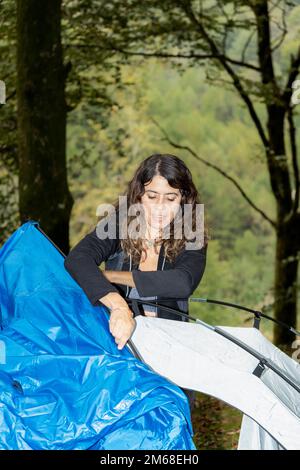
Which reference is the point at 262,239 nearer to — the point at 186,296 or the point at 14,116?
the point at 14,116

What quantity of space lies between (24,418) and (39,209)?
3375 mm

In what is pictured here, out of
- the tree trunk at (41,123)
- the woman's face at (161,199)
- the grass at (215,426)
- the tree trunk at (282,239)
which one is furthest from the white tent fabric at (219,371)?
the tree trunk at (282,239)

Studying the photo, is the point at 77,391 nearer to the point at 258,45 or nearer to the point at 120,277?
the point at 120,277

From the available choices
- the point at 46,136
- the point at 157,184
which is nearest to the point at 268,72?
the point at 46,136

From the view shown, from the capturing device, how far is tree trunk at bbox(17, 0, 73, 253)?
5.39 metres

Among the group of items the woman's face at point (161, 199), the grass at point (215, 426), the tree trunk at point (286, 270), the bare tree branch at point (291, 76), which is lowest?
the grass at point (215, 426)

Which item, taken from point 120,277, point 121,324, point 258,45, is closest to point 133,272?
point 120,277

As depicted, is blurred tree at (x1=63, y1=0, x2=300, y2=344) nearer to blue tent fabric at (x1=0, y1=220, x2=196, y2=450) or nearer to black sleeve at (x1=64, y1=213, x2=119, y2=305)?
black sleeve at (x1=64, y1=213, x2=119, y2=305)

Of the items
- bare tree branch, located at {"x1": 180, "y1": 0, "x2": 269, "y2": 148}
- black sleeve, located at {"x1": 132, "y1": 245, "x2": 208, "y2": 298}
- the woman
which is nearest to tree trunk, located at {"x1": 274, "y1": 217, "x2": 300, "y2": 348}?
bare tree branch, located at {"x1": 180, "y1": 0, "x2": 269, "y2": 148}

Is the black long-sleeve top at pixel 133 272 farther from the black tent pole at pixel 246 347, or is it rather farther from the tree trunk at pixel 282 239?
the tree trunk at pixel 282 239

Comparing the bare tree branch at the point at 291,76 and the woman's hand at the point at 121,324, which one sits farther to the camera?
the bare tree branch at the point at 291,76

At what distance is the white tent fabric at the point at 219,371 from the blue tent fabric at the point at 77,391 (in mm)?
134

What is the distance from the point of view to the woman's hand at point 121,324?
2.31 m

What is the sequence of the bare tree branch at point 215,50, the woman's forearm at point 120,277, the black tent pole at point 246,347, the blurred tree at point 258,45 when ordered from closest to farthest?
the black tent pole at point 246,347
the woman's forearm at point 120,277
the blurred tree at point 258,45
the bare tree branch at point 215,50
